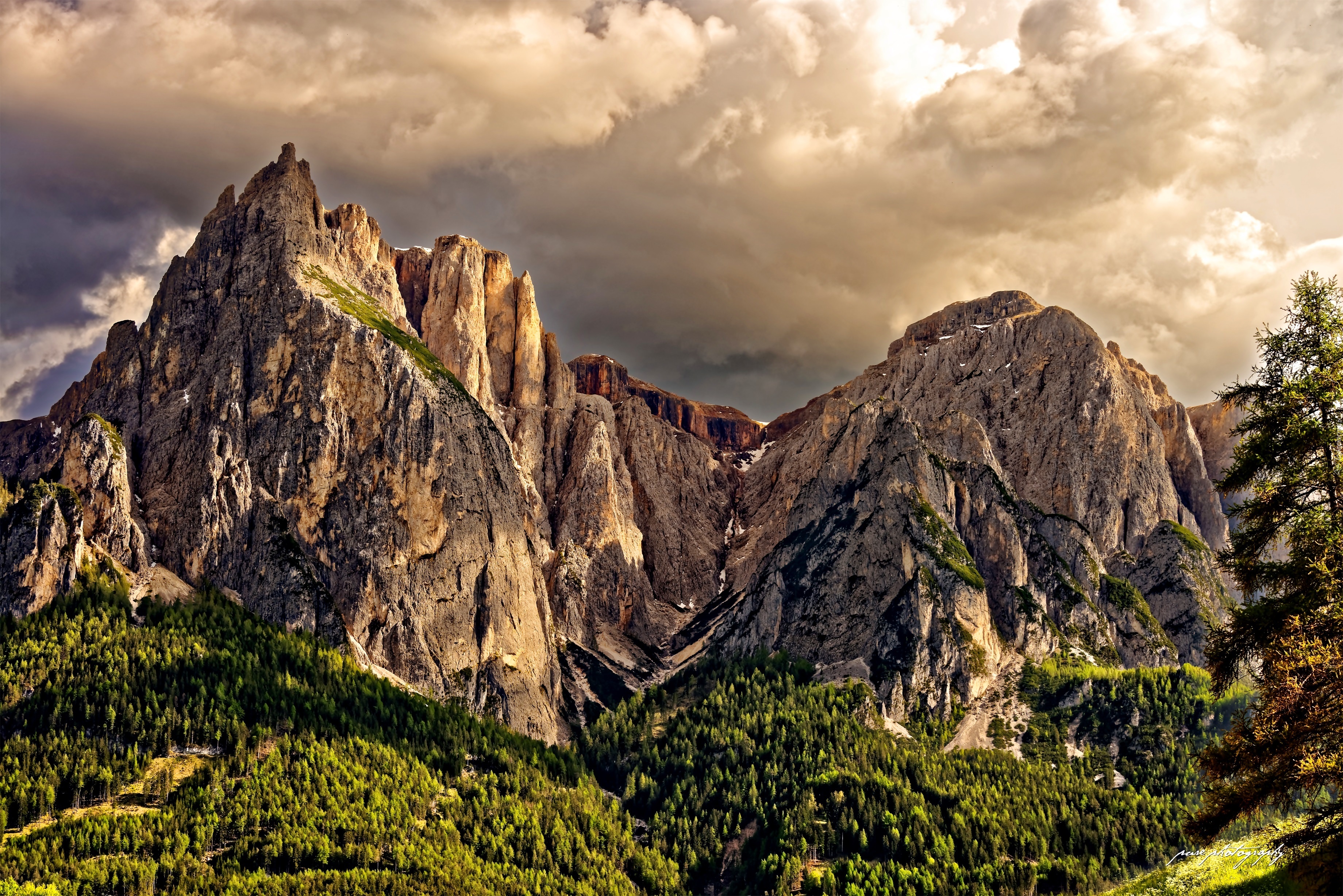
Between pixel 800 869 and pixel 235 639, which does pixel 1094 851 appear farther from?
pixel 235 639

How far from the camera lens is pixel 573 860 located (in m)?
172

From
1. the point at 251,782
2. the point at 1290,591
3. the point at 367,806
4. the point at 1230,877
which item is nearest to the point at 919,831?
the point at 367,806

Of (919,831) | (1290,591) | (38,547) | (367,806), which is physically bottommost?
(919,831)

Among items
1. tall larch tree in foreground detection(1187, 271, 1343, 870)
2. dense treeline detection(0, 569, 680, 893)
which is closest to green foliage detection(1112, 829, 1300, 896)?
tall larch tree in foreground detection(1187, 271, 1343, 870)

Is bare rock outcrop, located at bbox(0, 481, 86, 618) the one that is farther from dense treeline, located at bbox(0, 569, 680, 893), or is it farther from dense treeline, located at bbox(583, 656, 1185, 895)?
dense treeline, located at bbox(583, 656, 1185, 895)

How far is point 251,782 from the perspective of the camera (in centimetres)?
16125

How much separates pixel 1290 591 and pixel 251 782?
16272cm

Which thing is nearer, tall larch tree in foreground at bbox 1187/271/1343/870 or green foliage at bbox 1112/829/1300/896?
tall larch tree in foreground at bbox 1187/271/1343/870

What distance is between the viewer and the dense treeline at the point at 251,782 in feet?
472

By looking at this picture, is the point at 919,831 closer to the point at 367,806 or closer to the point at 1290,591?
the point at 367,806

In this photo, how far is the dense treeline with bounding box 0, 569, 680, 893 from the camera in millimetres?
144000

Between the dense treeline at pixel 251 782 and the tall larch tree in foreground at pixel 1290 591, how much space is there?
140074 millimetres

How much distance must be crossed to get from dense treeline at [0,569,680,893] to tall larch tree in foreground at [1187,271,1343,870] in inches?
5515

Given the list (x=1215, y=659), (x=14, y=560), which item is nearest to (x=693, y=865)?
(x=14, y=560)
